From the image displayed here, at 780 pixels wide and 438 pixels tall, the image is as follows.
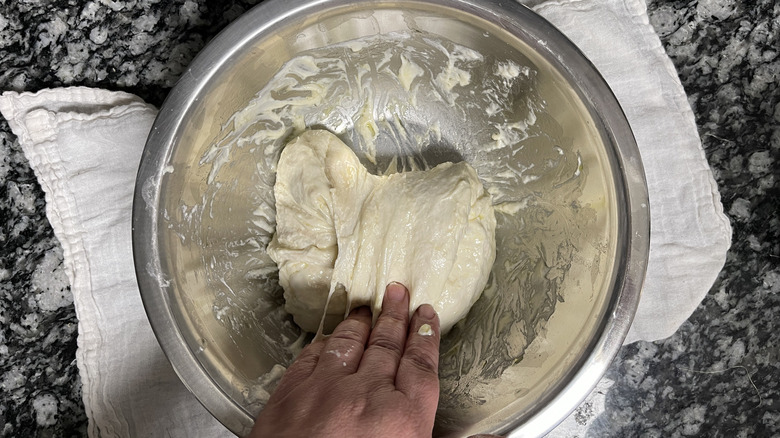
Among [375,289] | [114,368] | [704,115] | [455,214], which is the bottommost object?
[114,368]

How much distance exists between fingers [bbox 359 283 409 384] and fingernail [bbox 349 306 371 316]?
49mm

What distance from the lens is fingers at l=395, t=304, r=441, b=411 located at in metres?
0.88

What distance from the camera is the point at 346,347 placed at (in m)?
0.98

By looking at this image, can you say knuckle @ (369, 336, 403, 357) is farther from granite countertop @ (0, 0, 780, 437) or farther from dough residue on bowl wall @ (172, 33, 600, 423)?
granite countertop @ (0, 0, 780, 437)

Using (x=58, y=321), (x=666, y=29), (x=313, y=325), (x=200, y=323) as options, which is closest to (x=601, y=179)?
(x=666, y=29)

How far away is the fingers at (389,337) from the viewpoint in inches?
36.7

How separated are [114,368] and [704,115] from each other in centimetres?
145

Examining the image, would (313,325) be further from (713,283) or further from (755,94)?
(755,94)

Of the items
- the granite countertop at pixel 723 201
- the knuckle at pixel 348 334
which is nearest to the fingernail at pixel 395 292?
the knuckle at pixel 348 334

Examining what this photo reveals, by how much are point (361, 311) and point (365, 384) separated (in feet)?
0.86

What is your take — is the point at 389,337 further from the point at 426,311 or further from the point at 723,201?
the point at 723,201

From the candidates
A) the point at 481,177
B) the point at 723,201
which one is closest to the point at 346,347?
the point at 481,177

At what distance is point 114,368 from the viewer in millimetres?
1206

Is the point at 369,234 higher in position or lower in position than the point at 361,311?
higher
